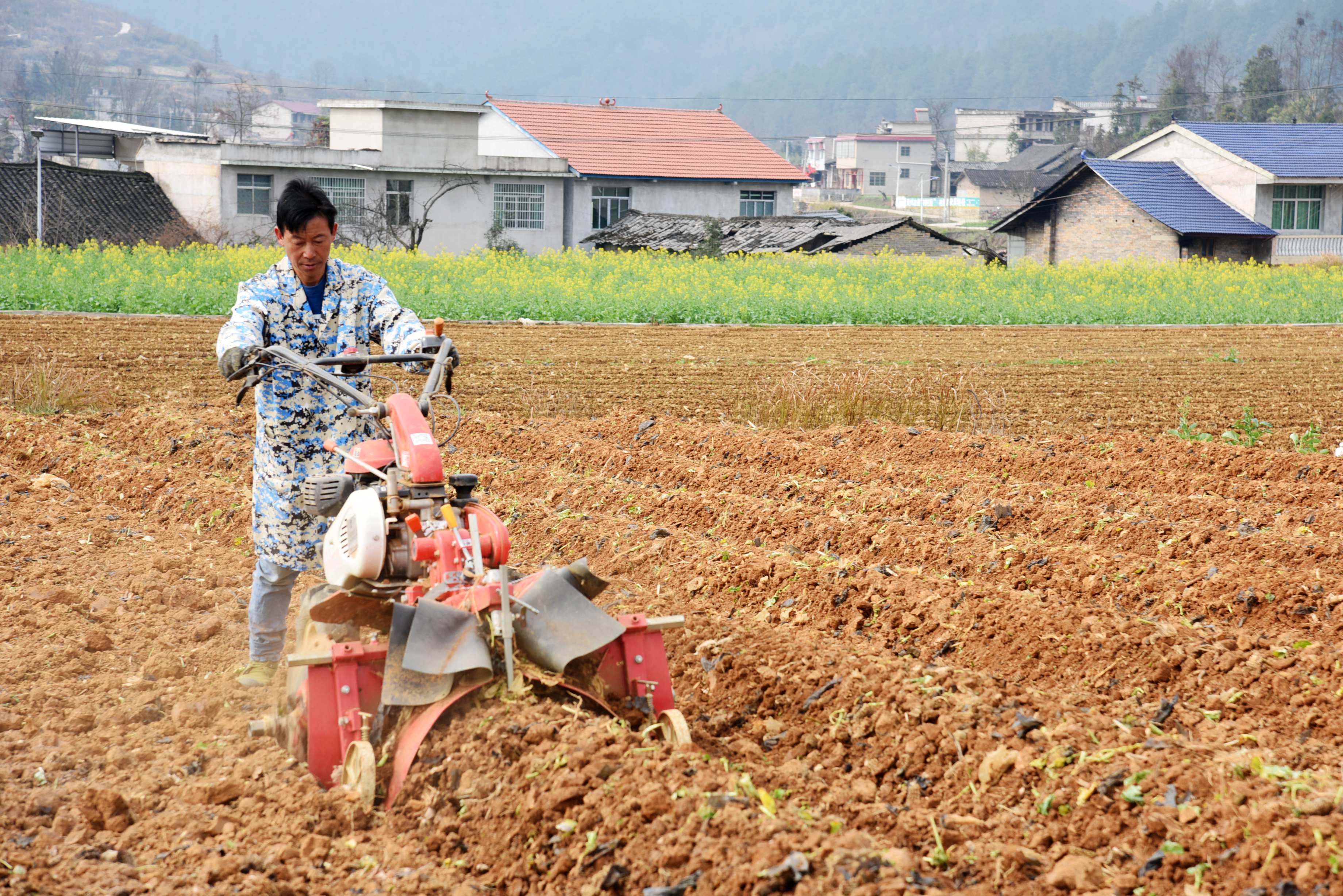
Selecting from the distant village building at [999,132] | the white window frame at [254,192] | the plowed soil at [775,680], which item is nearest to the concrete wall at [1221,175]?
the white window frame at [254,192]

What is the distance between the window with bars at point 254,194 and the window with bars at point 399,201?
11.1 ft

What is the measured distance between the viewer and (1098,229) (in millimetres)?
38406

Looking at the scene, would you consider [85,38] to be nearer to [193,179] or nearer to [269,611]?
[193,179]

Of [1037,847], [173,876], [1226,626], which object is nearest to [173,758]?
[173,876]

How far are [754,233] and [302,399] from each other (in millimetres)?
33599

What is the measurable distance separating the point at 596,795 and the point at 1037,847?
3.81 ft

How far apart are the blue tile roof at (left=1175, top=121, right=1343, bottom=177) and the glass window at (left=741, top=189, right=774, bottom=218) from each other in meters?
13.6

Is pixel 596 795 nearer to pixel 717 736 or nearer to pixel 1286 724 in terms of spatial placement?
pixel 717 736

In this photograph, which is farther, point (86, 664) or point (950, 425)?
point (950, 425)

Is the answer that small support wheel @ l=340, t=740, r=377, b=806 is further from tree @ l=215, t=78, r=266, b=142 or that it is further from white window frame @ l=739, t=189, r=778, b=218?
tree @ l=215, t=78, r=266, b=142

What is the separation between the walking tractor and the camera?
324 cm

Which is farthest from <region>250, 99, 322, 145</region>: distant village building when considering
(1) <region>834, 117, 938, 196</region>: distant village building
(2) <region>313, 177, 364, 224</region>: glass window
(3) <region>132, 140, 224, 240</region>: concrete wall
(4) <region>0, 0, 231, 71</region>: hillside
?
(1) <region>834, 117, 938, 196</region>: distant village building

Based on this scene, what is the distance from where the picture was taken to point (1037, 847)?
10.7 ft

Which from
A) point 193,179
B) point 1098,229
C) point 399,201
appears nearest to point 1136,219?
point 1098,229
